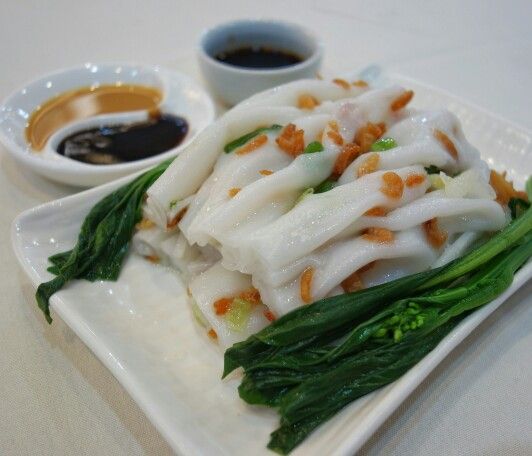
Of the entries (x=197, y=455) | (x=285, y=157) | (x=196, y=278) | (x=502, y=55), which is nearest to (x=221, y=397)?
(x=197, y=455)

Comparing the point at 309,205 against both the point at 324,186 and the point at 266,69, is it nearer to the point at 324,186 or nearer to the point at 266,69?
the point at 324,186

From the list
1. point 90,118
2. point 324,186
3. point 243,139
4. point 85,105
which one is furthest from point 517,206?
point 85,105

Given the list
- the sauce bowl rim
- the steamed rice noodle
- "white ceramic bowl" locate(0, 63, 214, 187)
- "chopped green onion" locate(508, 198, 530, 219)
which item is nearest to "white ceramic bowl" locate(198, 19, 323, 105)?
the sauce bowl rim

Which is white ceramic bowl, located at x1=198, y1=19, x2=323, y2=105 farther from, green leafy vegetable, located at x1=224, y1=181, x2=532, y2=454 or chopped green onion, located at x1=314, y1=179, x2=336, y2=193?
green leafy vegetable, located at x1=224, y1=181, x2=532, y2=454

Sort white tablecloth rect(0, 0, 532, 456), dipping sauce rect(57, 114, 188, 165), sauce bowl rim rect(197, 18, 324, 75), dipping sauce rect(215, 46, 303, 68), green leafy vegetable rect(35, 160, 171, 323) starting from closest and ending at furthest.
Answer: white tablecloth rect(0, 0, 532, 456) → green leafy vegetable rect(35, 160, 171, 323) → dipping sauce rect(57, 114, 188, 165) → sauce bowl rim rect(197, 18, 324, 75) → dipping sauce rect(215, 46, 303, 68)

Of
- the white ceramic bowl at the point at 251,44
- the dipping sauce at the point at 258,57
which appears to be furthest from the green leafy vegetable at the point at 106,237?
the dipping sauce at the point at 258,57

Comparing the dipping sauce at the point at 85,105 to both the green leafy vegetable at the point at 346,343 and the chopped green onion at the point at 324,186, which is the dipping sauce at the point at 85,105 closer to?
the chopped green onion at the point at 324,186
